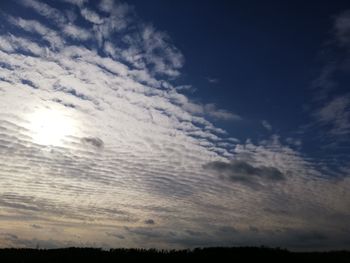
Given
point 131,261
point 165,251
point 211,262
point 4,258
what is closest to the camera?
point 211,262

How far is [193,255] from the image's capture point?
89.7 feet

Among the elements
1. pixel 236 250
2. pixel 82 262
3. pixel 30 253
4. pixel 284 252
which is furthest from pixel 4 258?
pixel 284 252

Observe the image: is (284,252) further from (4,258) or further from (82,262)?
(4,258)

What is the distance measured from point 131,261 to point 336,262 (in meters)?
13.4

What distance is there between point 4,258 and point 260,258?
2152 cm

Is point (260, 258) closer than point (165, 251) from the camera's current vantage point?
Yes

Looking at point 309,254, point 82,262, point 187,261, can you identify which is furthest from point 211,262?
point 82,262

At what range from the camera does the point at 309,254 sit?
27.7m

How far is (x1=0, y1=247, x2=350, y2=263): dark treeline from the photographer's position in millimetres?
25797

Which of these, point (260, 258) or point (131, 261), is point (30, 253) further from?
point (260, 258)

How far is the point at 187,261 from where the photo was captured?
85.4 ft

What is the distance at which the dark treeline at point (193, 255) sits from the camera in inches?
1016

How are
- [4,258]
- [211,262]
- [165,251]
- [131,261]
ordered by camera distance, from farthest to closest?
[4,258]
[165,251]
[131,261]
[211,262]

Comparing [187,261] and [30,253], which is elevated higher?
[30,253]
